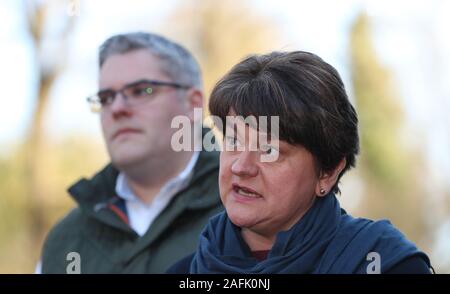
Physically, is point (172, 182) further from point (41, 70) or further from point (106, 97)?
point (41, 70)

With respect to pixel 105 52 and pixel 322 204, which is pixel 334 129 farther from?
pixel 105 52

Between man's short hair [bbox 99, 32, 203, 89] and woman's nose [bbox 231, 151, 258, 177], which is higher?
man's short hair [bbox 99, 32, 203, 89]

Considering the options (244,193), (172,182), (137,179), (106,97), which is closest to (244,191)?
(244,193)

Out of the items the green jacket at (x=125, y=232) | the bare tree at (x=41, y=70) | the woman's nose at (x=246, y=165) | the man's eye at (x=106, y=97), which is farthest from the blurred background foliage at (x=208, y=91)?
the woman's nose at (x=246, y=165)

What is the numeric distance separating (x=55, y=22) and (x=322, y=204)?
916cm

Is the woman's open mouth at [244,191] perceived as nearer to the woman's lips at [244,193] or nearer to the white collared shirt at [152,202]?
the woman's lips at [244,193]

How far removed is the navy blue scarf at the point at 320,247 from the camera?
196 cm

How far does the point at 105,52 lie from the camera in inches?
136

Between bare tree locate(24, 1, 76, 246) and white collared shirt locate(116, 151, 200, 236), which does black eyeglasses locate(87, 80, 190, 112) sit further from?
bare tree locate(24, 1, 76, 246)

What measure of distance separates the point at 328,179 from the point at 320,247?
240mm

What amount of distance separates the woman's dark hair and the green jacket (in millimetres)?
983

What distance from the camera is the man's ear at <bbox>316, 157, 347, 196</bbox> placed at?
214 cm

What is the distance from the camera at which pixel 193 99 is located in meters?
3.53

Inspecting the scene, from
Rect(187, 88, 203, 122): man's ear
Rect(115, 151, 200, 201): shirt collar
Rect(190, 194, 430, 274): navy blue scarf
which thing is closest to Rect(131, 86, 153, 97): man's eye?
Rect(187, 88, 203, 122): man's ear
